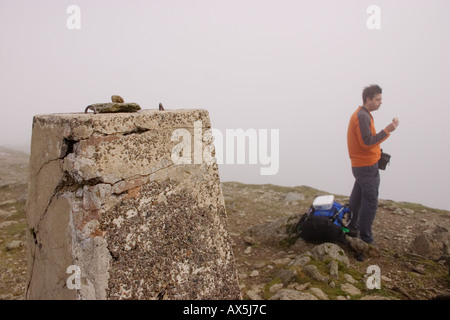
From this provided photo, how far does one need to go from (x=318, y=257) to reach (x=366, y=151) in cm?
190

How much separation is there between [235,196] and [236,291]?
7188 millimetres

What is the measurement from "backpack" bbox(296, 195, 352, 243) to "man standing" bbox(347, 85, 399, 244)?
42 centimetres

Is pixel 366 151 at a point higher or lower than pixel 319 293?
higher

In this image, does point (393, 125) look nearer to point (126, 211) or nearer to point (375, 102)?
point (375, 102)

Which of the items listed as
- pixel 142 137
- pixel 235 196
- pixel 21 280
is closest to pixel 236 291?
pixel 142 137

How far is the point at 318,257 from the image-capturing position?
461cm

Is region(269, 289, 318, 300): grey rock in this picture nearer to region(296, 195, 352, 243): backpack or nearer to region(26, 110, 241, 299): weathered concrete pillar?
region(26, 110, 241, 299): weathered concrete pillar

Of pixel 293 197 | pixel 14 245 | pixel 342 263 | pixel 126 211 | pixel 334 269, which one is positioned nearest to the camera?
pixel 126 211

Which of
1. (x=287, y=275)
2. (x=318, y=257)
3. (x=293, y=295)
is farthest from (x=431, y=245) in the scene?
(x=293, y=295)

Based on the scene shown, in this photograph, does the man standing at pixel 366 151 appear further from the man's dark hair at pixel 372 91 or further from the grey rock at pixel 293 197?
the grey rock at pixel 293 197

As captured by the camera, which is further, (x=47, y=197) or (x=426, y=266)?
(x=426, y=266)

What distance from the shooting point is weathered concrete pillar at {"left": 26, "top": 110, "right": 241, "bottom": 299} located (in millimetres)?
1772

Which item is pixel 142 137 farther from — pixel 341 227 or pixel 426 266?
pixel 426 266
